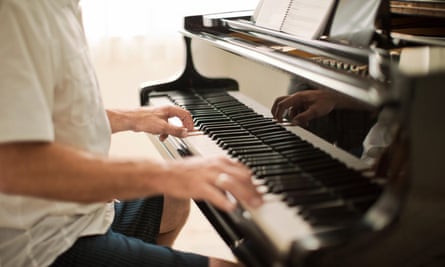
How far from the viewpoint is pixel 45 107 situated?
3.21 feet

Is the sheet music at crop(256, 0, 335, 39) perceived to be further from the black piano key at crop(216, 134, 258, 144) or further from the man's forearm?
the man's forearm

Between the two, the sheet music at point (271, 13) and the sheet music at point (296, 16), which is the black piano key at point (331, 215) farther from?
the sheet music at point (271, 13)

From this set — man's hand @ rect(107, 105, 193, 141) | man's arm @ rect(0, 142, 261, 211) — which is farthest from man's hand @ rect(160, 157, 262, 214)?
man's hand @ rect(107, 105, 193, 141)

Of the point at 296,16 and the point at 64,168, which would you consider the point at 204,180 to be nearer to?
the point at 64,168

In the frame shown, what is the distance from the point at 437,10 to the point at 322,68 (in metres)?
0.35

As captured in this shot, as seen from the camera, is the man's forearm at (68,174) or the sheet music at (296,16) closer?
the man's forearm at (68,174)

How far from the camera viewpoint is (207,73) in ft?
6.04

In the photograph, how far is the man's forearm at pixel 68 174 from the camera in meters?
0.94

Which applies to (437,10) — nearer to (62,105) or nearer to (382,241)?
(382,241)

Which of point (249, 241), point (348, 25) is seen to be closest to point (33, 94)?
point (249, 241)

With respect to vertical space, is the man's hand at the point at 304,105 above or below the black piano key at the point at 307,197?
above

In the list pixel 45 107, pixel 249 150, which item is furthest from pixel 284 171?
pixel 45 107

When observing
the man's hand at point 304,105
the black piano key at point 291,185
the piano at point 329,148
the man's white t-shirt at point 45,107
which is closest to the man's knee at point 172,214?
the piano at point 329,148

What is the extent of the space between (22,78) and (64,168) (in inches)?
6.9
